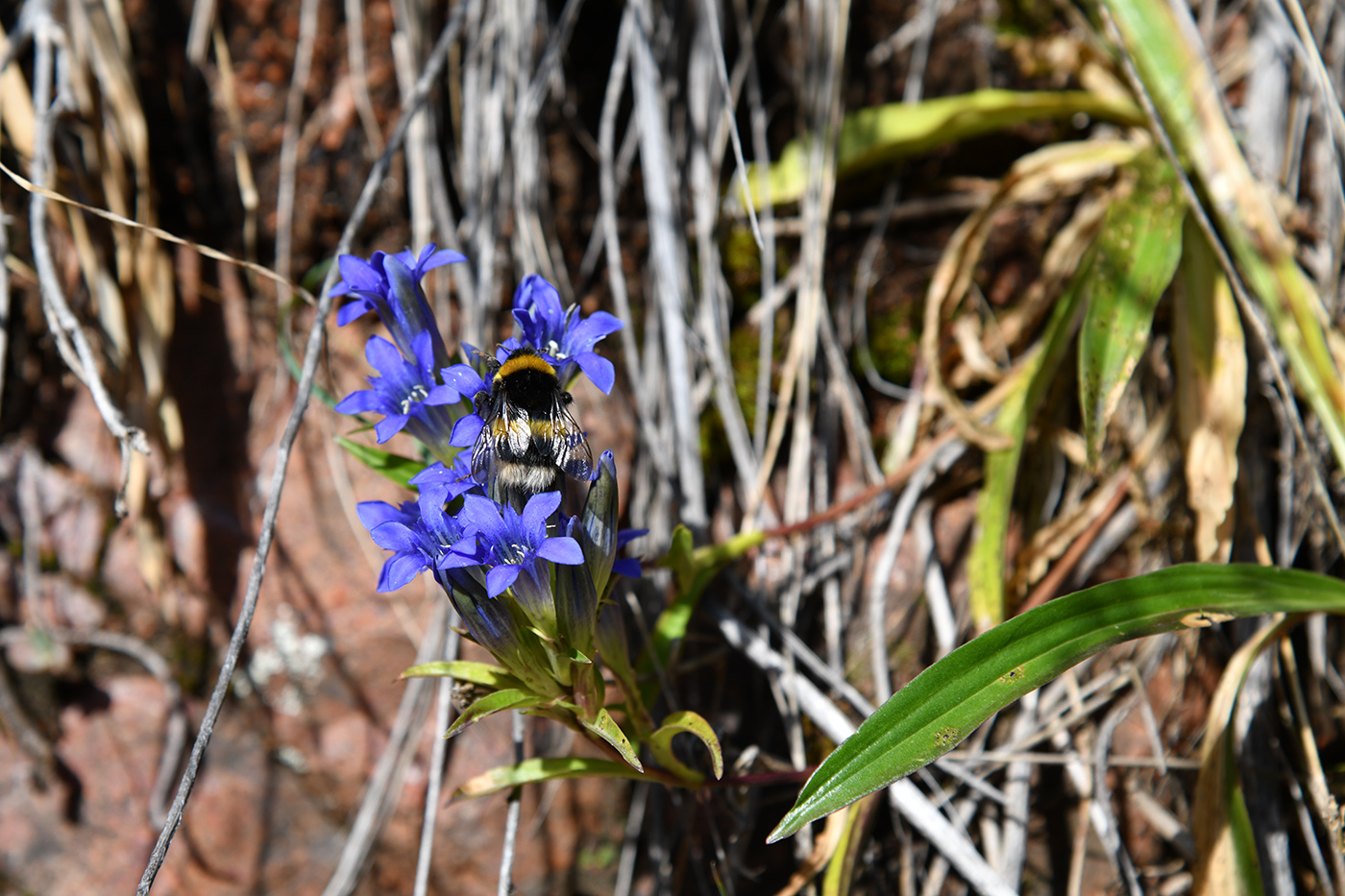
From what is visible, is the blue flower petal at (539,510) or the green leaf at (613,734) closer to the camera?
the blue flower petal at (539,510)

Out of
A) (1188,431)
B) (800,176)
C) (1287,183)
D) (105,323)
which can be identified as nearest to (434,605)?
(105,323)

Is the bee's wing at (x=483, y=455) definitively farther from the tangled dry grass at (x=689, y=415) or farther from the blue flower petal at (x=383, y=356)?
the tangled dry grass at (x=689, y=415)

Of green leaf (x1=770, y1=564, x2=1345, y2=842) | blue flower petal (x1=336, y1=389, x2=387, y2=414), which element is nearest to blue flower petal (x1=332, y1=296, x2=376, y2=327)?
blue flower petal (x1=336, y1=389, x2=387, y2=414)

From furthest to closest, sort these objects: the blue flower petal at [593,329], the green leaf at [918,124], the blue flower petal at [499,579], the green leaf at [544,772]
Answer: the green leaf at [918,124] → the green leaf at [544,772] → the blue flower petal at [593,329] → the blue flower petal at [499,579]

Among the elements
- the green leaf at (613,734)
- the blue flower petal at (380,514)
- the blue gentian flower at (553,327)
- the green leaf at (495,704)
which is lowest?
the green leaf at (613,734)

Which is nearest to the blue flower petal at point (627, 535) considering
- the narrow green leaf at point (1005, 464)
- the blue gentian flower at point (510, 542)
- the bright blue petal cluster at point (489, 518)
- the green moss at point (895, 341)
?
the bright blue petal cluster at point (489, 518)

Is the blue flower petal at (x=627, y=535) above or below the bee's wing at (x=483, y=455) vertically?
below

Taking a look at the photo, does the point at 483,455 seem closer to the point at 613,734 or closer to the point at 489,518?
the point at 489,518
